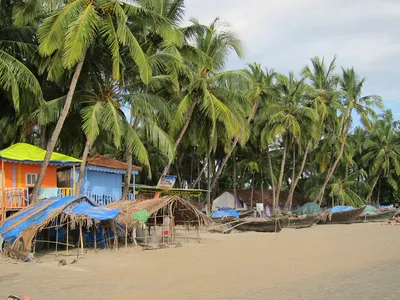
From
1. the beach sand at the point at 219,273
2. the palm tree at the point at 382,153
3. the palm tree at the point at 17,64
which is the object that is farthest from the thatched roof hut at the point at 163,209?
the palm tree at the point at 382,153

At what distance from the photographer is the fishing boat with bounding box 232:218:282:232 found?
973 inches

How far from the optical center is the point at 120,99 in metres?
18.9

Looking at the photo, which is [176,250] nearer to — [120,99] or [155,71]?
[120,99]

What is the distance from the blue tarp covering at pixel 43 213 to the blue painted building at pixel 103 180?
5235mm

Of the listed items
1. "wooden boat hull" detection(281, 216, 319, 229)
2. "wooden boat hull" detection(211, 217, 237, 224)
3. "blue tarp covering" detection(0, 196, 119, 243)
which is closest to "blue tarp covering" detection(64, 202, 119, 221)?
"blue tarp covering" detection(0, 196, 119, 243)

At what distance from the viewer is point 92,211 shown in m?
14.9

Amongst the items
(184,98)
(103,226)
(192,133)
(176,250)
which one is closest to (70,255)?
(103,226)

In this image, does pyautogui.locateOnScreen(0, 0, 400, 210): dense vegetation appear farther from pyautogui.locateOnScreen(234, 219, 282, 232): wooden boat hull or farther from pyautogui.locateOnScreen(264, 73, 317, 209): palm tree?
pyautogui.locateOnScreen(234, 219, 282, 232): wooden boat hull

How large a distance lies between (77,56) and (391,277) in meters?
11.2

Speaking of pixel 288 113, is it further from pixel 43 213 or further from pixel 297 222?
pixel 43 213

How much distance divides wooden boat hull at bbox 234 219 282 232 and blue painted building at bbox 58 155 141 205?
20.0ft

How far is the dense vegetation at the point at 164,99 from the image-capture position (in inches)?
645

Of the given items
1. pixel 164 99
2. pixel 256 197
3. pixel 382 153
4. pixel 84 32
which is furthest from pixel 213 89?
pixel 382 153

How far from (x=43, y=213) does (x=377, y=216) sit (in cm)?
2713
